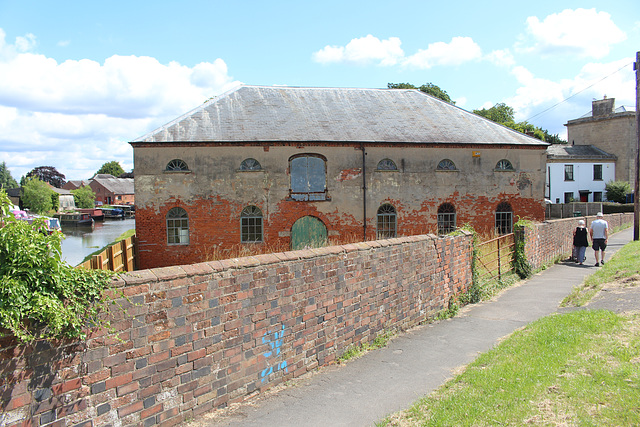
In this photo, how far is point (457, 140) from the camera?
22.5 meters

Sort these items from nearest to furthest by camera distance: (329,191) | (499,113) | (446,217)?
(329,191) → (446,217) → (499,113)

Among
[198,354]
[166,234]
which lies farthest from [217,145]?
[198,354]

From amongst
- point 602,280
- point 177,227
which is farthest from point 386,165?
point 602,280

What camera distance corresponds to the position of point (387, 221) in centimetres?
2227

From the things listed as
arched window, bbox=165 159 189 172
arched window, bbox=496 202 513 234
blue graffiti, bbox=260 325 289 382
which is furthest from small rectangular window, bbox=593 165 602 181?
blue graffiti, bbox=260 325 289 382

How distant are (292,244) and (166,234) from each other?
5740 mm

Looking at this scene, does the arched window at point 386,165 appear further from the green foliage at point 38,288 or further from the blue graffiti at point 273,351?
the green foliage at point 38,288

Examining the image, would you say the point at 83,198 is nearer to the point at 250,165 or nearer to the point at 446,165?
the point at 250,165

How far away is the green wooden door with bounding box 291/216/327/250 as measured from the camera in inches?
834

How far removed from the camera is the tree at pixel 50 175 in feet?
355

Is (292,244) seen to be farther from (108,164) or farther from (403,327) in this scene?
(108,164)

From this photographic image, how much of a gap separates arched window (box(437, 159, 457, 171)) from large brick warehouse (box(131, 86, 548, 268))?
57 mm

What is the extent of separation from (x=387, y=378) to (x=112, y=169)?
458 feet

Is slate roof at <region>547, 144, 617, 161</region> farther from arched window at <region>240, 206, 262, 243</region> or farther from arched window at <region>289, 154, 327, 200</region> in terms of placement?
arched window at <region>240, 206, 262, 243</region>
